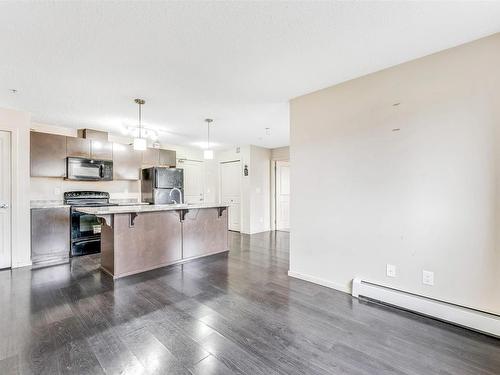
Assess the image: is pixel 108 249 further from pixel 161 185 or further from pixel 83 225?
pixel 161 185

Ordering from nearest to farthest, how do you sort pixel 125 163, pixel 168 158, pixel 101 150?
pixel 101 150 → pixel 125 163 → pixel 168 158

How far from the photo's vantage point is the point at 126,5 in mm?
1618

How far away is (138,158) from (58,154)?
4.63 feet

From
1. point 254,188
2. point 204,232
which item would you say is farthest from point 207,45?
point 254,188

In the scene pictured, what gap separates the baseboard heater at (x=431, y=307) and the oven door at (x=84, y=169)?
4736mm

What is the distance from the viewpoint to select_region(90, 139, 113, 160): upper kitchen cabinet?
4602 mm

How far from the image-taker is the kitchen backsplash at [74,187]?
4344 millimetres

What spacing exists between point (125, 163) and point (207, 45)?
152 inches

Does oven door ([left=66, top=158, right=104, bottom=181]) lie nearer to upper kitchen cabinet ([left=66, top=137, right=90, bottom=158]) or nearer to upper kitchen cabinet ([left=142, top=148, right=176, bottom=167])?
upper kitchen cabinet ([left=66, top=137, right=90, bottom=158])

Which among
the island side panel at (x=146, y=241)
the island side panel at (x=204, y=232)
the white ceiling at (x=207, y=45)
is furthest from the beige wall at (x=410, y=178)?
the island side panel at (x=146, y=241)

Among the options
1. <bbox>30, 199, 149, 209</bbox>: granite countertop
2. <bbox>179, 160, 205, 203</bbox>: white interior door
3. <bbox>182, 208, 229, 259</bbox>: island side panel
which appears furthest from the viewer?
<bbox>179, 160, 205, 203</bbox>: white interior door

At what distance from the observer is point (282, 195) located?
7227 mm

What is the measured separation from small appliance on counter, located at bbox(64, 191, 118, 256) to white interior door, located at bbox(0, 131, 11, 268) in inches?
30.5

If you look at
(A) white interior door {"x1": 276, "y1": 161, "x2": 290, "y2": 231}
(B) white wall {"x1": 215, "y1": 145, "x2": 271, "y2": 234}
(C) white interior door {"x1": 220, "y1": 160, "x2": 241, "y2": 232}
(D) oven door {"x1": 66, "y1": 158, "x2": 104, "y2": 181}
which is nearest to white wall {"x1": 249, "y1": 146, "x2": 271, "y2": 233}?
(B) white wall {"x1": 215, "y1": 145, "x2": 271, "y2": 234}
